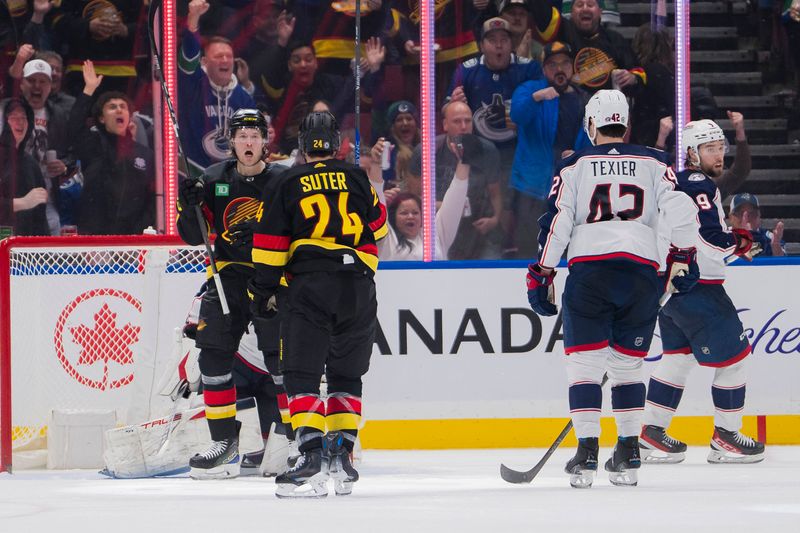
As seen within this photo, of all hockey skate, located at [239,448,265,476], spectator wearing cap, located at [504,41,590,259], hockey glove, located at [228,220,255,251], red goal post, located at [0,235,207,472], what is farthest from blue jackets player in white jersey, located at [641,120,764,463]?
red goal post, located at [0,235,207,472]

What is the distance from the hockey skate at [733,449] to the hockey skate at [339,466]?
1759 millimetres

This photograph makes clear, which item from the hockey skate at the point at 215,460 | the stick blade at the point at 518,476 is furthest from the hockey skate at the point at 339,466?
the hockey skate at the point at 215,460

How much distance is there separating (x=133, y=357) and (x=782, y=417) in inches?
109

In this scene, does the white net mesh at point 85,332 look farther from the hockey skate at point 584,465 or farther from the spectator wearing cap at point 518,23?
the spectator wearing cap at point 518,23

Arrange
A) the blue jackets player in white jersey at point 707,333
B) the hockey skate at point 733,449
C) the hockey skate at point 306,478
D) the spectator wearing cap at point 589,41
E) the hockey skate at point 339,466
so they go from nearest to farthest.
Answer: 1. the hockey skate at point 306,478
2. the hockey skate at point 339,466
3. the blue jackets player in white jersey at point 707,333
4. the hockey skate at point 733,449
5. the spectator wearing cap at point 589,41

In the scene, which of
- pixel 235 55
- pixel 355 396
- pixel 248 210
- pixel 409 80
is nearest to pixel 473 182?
pixel 409 80

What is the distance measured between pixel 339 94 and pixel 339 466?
3527mm

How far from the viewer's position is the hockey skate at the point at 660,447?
17.5 feet

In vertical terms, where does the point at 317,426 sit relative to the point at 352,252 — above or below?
below

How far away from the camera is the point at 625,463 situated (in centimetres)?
439

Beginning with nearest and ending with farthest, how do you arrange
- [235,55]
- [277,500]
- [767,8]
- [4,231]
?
[277,500] < [4,231] < [235,55] < [767,8]

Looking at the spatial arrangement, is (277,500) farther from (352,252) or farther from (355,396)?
(352,252)

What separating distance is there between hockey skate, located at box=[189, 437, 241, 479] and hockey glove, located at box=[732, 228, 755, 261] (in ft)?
6.60

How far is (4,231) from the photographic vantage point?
686cm
